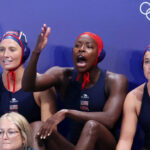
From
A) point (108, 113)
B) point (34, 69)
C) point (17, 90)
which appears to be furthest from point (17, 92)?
point (108, 113)

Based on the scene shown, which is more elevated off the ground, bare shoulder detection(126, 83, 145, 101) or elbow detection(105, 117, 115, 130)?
bare shoulder detection(126, 83, 145, 101)

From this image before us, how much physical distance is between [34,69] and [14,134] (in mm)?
334

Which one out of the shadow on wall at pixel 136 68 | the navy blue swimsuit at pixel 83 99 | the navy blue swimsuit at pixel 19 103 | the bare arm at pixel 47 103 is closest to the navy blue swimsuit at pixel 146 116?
the navy blue swimsuit at pixel 83 99

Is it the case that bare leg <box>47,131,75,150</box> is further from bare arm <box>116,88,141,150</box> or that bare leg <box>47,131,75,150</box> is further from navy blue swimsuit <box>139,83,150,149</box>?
navy blue swimsuit <box>139,83,150,149</box>

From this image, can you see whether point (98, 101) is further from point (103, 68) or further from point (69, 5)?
point (69, 5)

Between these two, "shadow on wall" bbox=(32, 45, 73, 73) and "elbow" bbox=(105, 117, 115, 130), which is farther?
"shadow on wall" bbox=(32, 45, 73, 73)

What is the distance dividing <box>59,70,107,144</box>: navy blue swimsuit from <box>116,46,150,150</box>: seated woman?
15 cm

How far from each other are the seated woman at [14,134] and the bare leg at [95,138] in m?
0.24

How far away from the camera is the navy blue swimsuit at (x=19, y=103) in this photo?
7.08 feet

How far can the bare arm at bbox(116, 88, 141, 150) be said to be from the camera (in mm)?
1912

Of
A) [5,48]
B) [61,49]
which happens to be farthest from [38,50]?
[61,49]

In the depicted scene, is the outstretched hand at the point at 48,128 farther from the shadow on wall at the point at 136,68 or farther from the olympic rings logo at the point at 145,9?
the olympic rings logo at the point at 145,9

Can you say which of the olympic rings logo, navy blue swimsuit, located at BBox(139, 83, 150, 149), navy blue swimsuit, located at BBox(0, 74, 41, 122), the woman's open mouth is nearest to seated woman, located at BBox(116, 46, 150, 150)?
navy blue swimsuit, located at BBox(139, 83, 150, 149)

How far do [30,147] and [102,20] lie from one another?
93 cm
